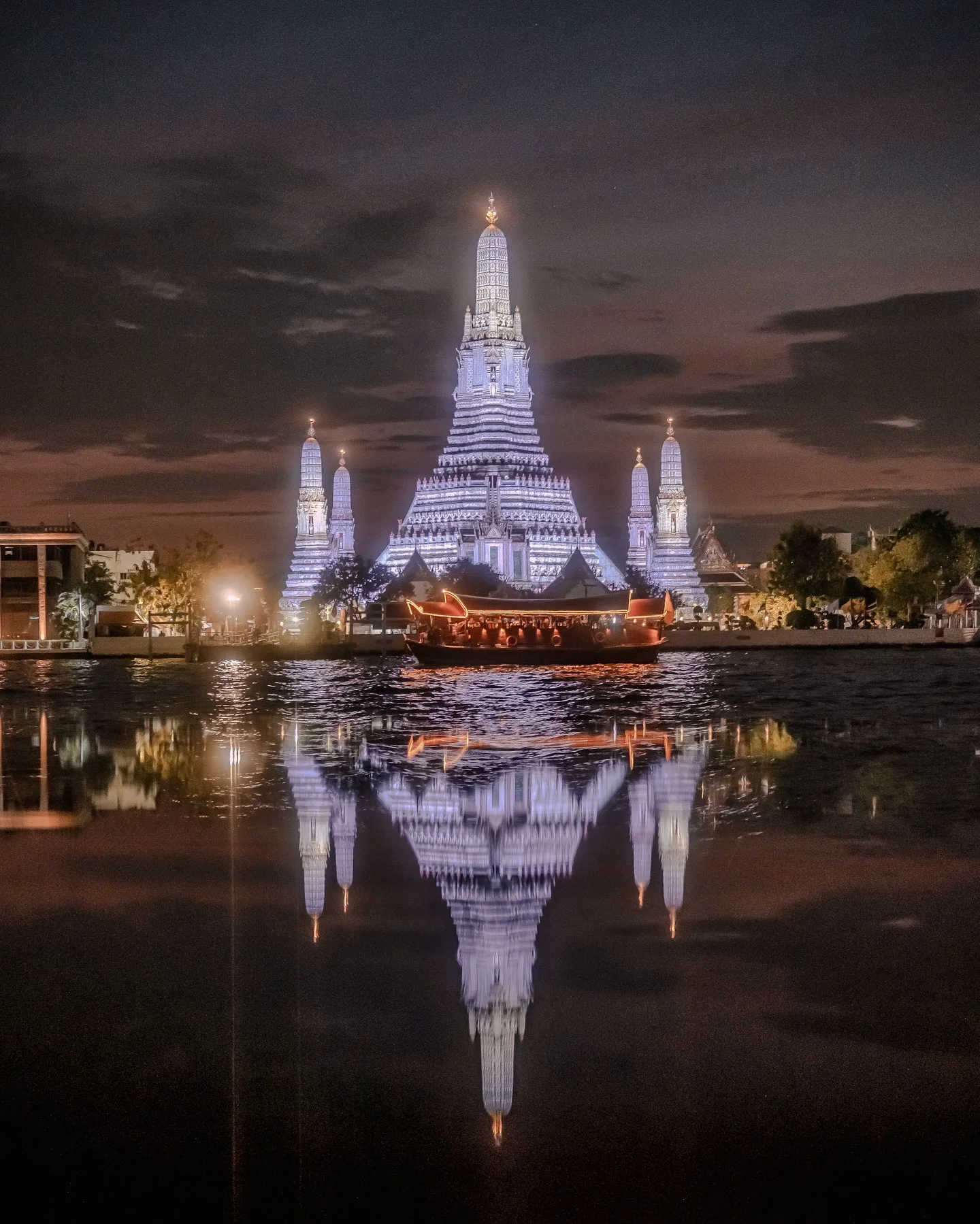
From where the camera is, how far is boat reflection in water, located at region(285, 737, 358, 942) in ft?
33.8

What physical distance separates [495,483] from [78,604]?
113ft

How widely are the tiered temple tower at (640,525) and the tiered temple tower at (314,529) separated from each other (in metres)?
20.5

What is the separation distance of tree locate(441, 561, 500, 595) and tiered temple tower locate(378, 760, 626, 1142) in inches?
2695

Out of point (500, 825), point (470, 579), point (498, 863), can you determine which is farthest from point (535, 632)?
point (498, 863)

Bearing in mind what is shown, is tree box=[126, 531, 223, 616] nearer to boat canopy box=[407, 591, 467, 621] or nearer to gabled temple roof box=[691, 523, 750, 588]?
boat canopy box=[407, 591, 467, 621]

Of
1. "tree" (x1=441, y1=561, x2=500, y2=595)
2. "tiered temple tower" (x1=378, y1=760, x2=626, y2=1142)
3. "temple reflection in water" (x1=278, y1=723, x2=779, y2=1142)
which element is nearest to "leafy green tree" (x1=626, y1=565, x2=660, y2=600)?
"tree" (x1=441, y1=561, x2=500, y2=595)

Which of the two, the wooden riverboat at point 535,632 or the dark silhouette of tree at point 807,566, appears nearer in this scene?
the wooden riverboat at point 535,632

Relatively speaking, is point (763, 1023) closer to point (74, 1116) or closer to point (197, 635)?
point (74, 1116)

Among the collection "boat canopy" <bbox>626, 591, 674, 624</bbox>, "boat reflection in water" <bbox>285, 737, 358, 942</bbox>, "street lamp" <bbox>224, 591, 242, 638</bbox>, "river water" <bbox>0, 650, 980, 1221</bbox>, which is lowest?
"river water" <bbox>0, 650, 980, 1221</bbox>

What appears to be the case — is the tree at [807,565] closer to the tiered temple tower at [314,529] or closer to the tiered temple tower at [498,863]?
the tiered temple tower at [314,529]

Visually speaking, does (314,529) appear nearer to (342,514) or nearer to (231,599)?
(342,514)

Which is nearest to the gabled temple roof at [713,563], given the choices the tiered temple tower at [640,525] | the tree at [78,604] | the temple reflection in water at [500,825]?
the tiered temple tower at [640,525]

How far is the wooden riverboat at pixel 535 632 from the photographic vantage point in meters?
66.0

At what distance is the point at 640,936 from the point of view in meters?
8.81
